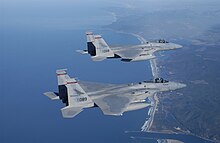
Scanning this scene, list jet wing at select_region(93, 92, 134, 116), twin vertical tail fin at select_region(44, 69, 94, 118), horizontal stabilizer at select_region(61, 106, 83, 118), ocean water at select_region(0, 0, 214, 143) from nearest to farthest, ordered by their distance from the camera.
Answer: horizontal stabilizer at select_region(61, 106, 83, 118) < twin vertical tail fin at select_region(44, 69, 94, 118) < jet wing at select_region(93, 92, 134, 116) < ocean water at select_region(0, 0, 214, 143)

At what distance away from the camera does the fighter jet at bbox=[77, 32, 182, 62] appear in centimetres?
3791

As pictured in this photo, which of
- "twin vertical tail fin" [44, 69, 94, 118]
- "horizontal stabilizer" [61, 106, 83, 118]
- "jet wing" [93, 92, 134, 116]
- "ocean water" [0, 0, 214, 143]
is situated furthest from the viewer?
"ocean water" [0, 0, 214, 143]

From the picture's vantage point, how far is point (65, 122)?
6681 centimetres

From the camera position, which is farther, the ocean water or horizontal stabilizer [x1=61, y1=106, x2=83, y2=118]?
the ocean water

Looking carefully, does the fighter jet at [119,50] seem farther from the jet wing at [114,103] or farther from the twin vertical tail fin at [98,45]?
the jet wing at [114,103]

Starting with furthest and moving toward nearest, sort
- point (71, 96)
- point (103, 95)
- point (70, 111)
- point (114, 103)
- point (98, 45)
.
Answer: point (98, 45) → point (103, 95) → point (114, 103) → point (71, 96) → point (70, 111)

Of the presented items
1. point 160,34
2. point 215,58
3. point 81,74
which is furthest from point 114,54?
point 160,34

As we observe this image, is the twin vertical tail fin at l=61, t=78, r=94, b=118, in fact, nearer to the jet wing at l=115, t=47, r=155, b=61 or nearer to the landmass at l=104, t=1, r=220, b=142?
the jet wing at l=115, t=47, r=155, b=61

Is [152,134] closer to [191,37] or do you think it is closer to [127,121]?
[127,121]

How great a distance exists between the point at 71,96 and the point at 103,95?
13.0ft

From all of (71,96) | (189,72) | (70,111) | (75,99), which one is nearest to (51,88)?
(189,72)

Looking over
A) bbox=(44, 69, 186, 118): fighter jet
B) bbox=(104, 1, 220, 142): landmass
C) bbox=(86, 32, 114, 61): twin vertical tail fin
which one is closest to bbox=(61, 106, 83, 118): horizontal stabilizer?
bbox=(44, 69, 186, 118): fighter jet

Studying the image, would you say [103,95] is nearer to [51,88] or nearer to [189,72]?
[51,88]

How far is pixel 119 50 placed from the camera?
40875 mm
